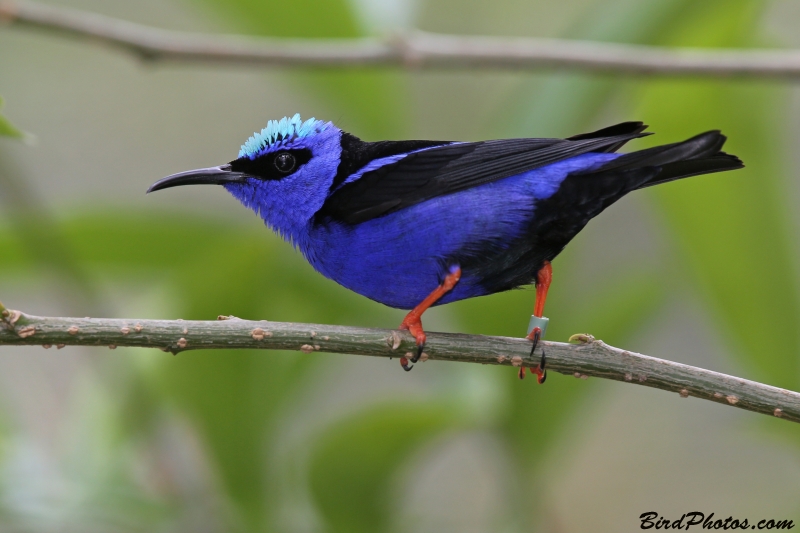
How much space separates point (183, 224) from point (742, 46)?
9.76ft

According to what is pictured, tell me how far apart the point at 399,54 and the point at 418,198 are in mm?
948

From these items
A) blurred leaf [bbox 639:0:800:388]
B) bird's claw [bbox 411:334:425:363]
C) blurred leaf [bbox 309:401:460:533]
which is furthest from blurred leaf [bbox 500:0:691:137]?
bird's claw [bbox 411:334:425:363]

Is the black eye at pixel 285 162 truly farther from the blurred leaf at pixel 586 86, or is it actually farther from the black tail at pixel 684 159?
the blurred leaf at pixel 586 86

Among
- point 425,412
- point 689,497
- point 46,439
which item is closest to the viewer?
point 425,412

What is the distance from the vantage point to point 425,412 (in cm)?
312

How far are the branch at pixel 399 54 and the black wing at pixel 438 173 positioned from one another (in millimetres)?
650

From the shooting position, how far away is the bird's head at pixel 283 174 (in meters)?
2.84

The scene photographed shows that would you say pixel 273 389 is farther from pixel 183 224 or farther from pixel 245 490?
pixel 183 224

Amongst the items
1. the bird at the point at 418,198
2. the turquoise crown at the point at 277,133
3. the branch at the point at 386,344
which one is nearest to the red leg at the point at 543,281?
the bird at the point at 418,198

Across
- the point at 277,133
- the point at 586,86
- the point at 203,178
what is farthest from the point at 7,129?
the point at 586,86

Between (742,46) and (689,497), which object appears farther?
(689,497)

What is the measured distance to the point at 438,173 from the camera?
2.88 meters

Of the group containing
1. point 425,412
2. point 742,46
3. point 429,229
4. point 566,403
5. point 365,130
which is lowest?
point 425,412

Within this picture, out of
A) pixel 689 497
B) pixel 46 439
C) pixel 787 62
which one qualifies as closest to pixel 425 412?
pixel 787 62
